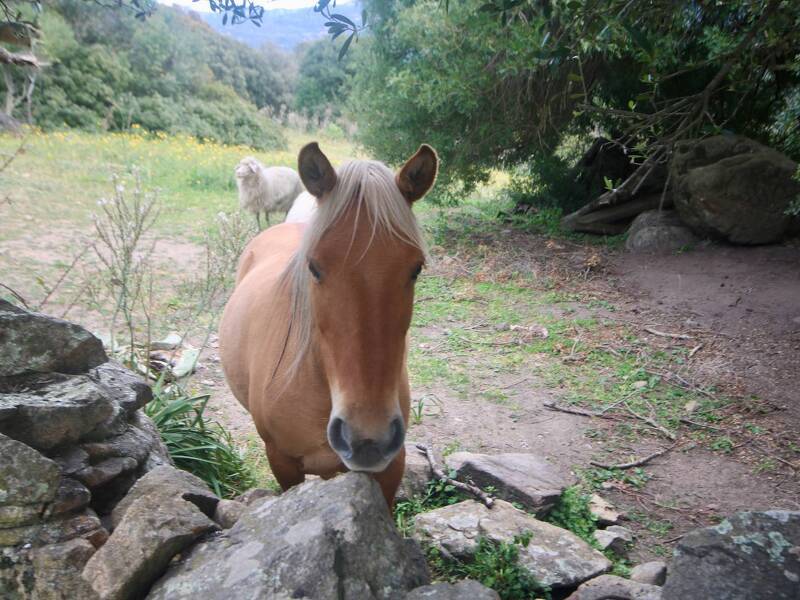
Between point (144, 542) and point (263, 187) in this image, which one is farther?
point (263, 187)

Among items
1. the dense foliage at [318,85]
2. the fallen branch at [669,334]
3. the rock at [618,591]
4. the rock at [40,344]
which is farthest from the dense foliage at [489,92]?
the dense foliage at [318,85]

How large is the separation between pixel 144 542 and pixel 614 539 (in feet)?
7.43

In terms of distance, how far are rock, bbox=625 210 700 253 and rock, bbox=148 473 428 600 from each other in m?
7.53

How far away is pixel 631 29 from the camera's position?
2.26 m

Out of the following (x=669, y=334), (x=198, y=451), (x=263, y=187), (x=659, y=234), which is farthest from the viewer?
(x=263, y=187)

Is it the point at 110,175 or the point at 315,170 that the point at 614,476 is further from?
the point at 110,175

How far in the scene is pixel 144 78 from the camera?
19.3 meters

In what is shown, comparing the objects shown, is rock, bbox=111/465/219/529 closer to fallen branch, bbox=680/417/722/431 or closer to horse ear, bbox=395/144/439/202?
horse ear, bbox=395/144/439/202

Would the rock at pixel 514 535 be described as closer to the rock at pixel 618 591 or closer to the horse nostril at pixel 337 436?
the rock at pixel 618 591

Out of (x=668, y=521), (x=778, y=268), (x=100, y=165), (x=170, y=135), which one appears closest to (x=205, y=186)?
(x=100, y=165)

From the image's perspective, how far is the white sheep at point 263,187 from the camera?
33.1 feet

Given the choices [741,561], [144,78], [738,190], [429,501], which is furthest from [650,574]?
[144,78]

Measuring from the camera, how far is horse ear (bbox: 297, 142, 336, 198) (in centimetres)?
205

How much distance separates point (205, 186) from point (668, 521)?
12.0 meters
